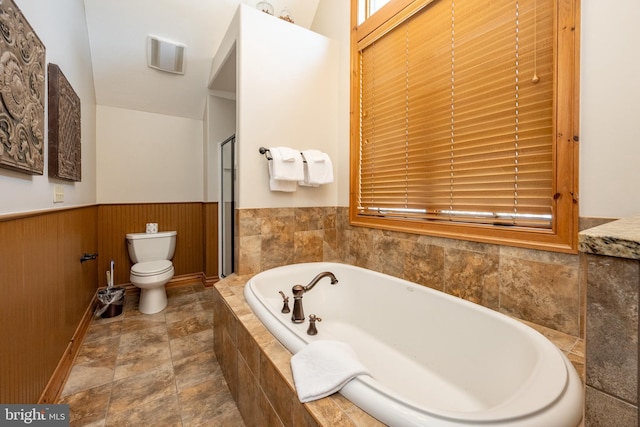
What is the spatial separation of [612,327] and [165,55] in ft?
11.0

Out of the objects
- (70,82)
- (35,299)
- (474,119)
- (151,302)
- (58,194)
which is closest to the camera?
(35,299)

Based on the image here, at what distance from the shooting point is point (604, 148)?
0.98 m

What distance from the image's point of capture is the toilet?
234 cm

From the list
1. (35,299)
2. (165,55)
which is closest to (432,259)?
(35,299)

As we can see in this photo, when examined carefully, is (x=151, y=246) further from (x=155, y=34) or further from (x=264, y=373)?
(x=264, y=373)

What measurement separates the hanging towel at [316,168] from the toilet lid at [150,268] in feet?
5.06

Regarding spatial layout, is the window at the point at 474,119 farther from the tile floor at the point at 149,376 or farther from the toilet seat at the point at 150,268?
the toilet seat at the point at 150,268

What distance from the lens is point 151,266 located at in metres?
2.47

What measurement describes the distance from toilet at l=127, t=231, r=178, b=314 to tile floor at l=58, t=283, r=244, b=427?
0.15 meters

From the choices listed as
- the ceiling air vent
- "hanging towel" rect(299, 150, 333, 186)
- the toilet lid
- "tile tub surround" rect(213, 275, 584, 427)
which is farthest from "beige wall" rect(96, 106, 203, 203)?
"tile tub surround" rect(213, 275, 584, 427)

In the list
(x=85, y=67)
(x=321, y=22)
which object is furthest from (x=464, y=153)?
(x=85, y=67)

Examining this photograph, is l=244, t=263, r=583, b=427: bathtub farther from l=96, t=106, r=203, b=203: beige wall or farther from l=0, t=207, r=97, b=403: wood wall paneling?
l=96, t=106, r=203, b=203: beige wall

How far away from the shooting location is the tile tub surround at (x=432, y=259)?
1.08 meters

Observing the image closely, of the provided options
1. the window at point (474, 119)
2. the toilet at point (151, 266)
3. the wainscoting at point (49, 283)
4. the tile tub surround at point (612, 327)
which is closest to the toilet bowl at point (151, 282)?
the toilet at point (151, 266)
